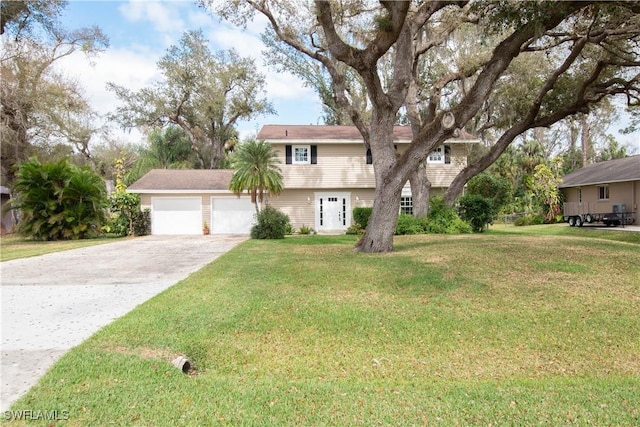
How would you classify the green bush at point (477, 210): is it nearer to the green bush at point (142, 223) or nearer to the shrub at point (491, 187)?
the shrub at point (491, 187)

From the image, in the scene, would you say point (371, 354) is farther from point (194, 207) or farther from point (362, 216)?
point (194, 207)

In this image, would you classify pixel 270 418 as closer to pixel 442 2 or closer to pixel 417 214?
pixel 442 2

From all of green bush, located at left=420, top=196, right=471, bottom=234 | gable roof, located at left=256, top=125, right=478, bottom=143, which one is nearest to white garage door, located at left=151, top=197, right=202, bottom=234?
gable roof, located at left=256, top=125, right=478, bottom=143

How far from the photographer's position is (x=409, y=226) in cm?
1733

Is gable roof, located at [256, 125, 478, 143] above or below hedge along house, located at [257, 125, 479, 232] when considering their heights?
above

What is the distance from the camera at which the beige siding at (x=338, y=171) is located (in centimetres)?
2144

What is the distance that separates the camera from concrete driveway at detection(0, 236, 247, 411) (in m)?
4.06

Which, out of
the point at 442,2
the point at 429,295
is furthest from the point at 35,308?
the point at 442,2

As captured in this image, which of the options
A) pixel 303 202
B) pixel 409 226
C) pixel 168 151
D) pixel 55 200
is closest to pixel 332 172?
pixel 303 202

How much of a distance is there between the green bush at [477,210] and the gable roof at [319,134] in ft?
13.3

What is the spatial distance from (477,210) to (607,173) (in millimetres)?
12683

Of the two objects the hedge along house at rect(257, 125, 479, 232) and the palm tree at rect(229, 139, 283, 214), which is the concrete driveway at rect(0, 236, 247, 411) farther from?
the hedge along house at rect(257, 125, 479, 232)

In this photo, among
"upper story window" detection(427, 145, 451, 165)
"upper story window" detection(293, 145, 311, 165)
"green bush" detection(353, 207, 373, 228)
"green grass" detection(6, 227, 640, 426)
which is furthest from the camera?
"upper story window" detection(427, 145, 451, 165)

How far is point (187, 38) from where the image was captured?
33.0 metres
